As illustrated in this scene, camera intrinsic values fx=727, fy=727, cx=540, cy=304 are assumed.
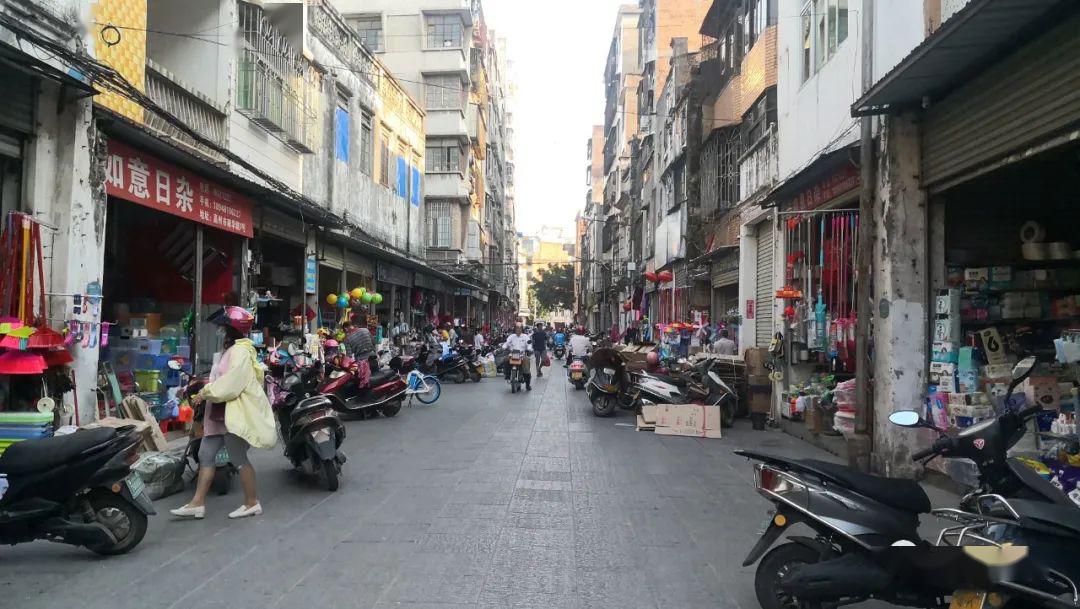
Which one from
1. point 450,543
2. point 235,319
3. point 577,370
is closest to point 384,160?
point 577,370

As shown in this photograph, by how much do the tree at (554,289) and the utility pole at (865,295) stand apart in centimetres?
7447

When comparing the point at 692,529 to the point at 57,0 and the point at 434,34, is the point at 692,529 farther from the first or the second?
the point at 434,34

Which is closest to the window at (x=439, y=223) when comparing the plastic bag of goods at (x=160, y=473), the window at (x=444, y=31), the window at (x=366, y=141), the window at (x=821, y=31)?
the window at (x=444, y=31)

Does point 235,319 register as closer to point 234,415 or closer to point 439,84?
point 234,415

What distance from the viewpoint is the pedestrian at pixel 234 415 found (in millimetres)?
5773

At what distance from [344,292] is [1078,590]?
16.5 metres

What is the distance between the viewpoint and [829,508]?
12.1ft

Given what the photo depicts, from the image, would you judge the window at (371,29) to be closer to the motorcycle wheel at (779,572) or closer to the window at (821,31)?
the window at (821,31)

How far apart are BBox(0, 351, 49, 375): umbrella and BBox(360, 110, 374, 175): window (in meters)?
14.5

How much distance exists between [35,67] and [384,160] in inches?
651

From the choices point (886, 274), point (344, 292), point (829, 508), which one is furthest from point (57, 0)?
point (344, 292)

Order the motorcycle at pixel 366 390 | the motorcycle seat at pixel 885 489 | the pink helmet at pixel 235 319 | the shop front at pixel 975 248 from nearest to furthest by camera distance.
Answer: the motorcycle seat at pixel 885 489 < the pink helmet at pixel 235 319 < the shop front at pixel 975 248 < the motorcycle at pixel 366 390

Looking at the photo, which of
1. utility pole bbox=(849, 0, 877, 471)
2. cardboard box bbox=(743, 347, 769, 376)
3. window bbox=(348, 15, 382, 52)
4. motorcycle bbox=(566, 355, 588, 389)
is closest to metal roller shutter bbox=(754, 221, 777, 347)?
cardboard box bbox=(743, 347, 769, 376)

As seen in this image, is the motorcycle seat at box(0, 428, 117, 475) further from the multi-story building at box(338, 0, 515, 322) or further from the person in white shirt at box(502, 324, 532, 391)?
the multi-story building at box(338, 0, 515, 322)
